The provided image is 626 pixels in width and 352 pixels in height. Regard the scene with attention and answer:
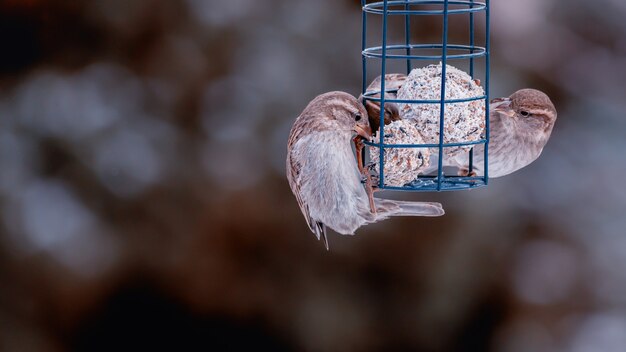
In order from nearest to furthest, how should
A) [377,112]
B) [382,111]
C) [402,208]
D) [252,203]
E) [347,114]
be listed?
[382,111] < [347,114] < [377,112] < [402,208] < [252,203]

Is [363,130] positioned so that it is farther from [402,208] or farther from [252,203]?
[252,203]

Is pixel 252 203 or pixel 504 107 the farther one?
pixel 252 203

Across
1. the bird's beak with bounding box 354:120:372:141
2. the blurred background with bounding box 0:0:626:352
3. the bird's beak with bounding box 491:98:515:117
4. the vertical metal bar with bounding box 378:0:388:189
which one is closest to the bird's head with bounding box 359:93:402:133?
the bird's beak with bounding box 354:120:372:141

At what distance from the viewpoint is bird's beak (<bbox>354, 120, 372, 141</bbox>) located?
394cm

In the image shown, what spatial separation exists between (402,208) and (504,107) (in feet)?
2.05

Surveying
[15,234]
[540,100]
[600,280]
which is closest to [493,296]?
[600,280]

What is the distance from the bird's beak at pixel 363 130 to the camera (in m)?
3.94

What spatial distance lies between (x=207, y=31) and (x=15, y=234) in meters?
1.74

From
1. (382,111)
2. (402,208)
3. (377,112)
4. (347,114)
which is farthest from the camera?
(402,208)

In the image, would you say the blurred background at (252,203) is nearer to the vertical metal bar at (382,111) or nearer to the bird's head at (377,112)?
the bird's head at (377,112)

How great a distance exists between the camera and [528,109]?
4258mm

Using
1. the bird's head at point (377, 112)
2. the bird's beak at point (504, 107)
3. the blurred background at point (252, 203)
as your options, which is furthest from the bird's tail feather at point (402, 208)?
the blurred background at point (252, 203)

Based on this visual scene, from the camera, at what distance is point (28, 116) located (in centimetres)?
600

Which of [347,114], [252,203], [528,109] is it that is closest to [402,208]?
[347,114]
